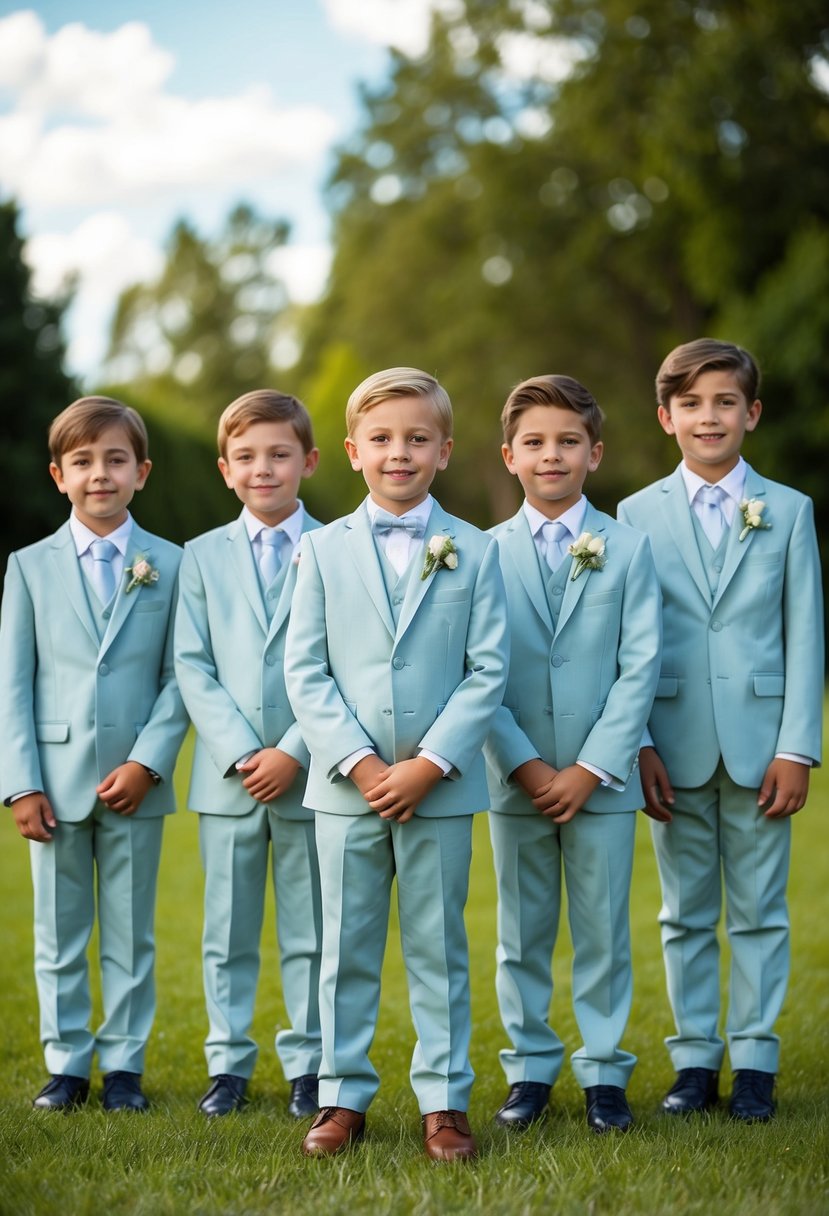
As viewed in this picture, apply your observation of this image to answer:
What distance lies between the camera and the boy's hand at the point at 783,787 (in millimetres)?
4176

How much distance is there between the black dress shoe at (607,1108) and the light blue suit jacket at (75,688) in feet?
5.60

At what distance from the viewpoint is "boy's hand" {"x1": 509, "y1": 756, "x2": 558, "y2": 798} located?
156 inches

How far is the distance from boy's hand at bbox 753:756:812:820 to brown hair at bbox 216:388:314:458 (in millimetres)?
1948

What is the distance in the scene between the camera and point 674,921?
4.35m

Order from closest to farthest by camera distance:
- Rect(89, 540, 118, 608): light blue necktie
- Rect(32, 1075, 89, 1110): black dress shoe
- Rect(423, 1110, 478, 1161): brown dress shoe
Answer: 1. Rect(423, 1110, 478, 1161): brown dress shoe
2. Rect(32, 1075, 89, 1110): black dress shoe
3. Rect(89, 540, 118, 608): light blue necktie

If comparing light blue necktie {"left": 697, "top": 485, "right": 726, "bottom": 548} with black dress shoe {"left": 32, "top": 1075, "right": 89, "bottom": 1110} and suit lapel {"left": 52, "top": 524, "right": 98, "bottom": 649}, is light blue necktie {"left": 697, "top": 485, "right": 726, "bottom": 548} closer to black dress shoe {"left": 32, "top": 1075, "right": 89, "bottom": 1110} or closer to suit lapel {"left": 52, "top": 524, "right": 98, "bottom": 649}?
suit lapel {"left": 52, "top": 524, "right": 98, "bottom": 649}

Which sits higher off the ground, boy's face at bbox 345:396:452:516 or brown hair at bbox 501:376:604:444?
brown hair at bbox 501:376:604:444

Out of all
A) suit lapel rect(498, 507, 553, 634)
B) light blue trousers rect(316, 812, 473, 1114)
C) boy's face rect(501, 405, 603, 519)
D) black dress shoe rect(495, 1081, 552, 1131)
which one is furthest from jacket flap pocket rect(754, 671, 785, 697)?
black dress shoe rect(495, 1081, 552, 1131)

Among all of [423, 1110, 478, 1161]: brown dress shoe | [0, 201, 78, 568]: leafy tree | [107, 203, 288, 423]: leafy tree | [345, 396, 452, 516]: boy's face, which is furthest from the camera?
[107, 203, 288, 423]: leafy tree

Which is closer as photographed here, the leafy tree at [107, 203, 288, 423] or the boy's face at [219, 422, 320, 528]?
the boy's face at [219, 422, 320, 528]

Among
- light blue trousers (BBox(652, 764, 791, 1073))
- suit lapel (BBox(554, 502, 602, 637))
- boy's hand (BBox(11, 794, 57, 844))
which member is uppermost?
suit lapel (BBox(554, 502, 602, 637))

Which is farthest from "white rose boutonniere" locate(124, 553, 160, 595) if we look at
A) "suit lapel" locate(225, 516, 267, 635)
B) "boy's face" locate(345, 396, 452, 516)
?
"boy's face" locate(345, 396, 452, 516)

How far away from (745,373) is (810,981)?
333 cm

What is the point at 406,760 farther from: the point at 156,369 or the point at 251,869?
the point at 156,369
